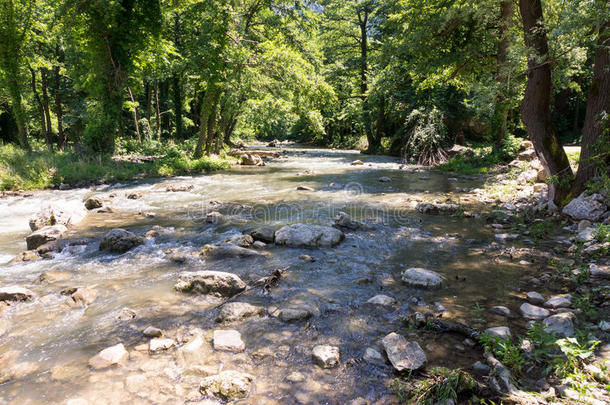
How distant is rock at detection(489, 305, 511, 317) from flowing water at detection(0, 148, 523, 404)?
19 centimetres

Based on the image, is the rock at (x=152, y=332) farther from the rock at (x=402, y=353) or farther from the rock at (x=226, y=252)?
the rock at (x=226, y=252)

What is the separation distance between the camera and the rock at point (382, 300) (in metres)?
4.03

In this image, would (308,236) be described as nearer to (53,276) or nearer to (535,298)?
(535,298)

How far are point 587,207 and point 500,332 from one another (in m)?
5.06

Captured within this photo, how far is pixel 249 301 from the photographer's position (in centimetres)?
417

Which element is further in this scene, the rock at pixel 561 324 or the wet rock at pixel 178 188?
the wet rock at pixel 178 188

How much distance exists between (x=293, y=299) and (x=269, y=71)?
49.8 ft

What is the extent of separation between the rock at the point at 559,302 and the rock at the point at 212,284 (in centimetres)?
363

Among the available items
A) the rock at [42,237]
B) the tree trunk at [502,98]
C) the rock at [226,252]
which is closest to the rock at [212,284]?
the rock at [226,252]

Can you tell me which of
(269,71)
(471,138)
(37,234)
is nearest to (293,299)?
(37,234)

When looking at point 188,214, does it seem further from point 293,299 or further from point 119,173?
point 119,173

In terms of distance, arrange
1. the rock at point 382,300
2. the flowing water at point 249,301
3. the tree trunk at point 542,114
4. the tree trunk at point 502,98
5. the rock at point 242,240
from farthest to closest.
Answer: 1. the tree trunk at point 502,98
2. the tree trunk at point 542,114
3. the rock at point 242,240
4. the rock at point 382,300
5. the flowing water at point 249,301

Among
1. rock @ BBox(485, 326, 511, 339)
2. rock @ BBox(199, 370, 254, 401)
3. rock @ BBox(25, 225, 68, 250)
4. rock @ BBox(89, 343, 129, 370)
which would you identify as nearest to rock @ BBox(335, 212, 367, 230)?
rock @ BBox(485, 326, 511, 339)

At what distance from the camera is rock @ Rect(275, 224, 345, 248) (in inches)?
249
